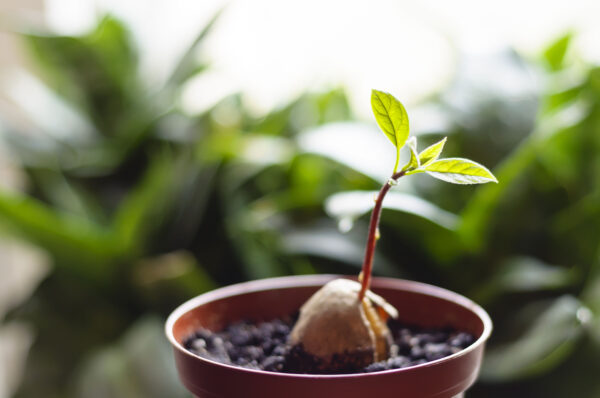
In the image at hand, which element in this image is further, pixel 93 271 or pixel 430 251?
pixel 93 271

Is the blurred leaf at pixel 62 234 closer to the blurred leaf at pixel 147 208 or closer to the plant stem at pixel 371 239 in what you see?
the blurred leaf at pixel 147 208

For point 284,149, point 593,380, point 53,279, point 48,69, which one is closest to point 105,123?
point 48,69

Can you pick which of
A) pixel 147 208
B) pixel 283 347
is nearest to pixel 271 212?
pixel 147 208

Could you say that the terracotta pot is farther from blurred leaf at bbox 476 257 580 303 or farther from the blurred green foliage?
blurred leaf at bbox 476 257 580 303

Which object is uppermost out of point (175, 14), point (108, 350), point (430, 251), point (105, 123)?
point (175, 14)

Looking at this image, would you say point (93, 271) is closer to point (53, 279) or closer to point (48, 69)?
point (53, 279)

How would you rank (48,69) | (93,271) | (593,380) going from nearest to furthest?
(593,380) → (93,271) → (48,69)

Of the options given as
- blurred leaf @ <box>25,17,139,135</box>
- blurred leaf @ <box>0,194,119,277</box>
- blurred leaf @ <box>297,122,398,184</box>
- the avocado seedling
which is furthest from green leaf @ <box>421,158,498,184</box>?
blurred leaf @ <box>25,17,139,135</box>
